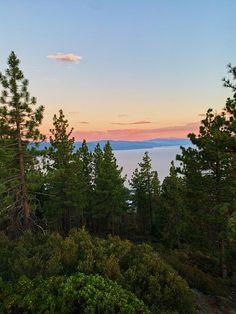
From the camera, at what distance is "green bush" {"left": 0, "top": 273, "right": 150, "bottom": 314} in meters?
9.17

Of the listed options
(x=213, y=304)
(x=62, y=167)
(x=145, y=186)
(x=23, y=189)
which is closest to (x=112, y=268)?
(x=213, y=304)

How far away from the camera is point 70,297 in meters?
9.40

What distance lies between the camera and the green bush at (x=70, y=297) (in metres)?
9.17

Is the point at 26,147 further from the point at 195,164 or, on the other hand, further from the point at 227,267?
the point at 227,267

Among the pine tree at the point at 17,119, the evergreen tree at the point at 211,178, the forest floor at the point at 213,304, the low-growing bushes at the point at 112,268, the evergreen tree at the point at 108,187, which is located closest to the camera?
the low-growing bushes at the point at 112,268

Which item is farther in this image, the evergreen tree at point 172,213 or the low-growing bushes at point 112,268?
the evergreen tree at point 172,213

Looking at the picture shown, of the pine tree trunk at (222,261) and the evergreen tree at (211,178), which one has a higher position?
the evergreen tree at (211,178)

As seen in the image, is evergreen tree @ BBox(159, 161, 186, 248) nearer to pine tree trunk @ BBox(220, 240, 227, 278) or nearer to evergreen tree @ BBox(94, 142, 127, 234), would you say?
evergreen tree @ BBox(94, 142, 127, 234)

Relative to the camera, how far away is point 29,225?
20.1 meters

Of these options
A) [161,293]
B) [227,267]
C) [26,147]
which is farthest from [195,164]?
[161,293]

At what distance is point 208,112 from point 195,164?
371 centimetres

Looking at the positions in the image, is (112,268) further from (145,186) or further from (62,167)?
(145,186)

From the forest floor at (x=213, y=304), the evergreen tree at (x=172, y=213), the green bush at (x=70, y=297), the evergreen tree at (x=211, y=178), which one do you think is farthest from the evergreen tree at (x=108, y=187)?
the green bush at (x=70, y=297)

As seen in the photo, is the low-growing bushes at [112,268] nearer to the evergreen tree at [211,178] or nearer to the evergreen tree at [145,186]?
the evergreen tree at [211,178]
